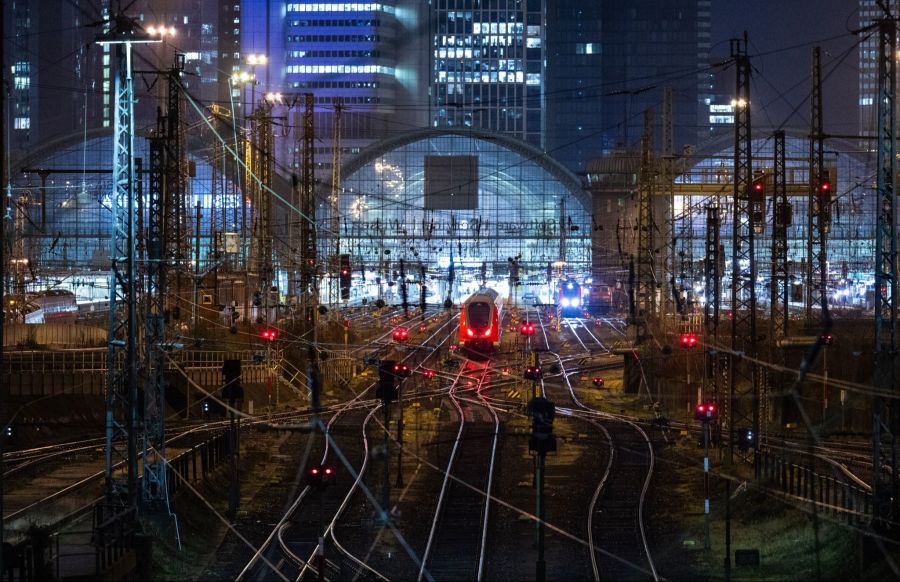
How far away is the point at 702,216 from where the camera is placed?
200 ft

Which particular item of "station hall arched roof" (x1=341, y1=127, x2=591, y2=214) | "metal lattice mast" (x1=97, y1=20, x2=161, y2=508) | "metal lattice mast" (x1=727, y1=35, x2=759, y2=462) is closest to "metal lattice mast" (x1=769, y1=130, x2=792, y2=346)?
"metal lattice mast" (x1=727, y1=35, x2=759, y2=462)

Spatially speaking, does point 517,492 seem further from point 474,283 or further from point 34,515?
point 474,283

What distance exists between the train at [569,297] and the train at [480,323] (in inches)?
509

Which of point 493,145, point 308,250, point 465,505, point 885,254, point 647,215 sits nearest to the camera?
point 885,254

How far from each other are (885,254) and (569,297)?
141ft

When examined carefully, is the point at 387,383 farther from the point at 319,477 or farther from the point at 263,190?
the point at 263,190

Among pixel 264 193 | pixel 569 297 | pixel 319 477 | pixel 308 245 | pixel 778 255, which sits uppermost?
pixel 264 193

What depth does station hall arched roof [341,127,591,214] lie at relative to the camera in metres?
63.1

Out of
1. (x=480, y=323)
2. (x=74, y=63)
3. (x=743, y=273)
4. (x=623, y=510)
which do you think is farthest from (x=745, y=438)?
(x=74, y=63)

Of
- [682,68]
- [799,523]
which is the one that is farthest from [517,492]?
[682,68]

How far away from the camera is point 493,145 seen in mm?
63219

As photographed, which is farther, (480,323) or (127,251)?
(480,323)

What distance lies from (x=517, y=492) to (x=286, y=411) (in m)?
11.0

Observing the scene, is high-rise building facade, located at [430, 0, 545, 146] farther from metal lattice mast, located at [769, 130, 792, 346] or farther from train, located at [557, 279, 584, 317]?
metal lattice mast, located at [769, 130, 792, 346]
